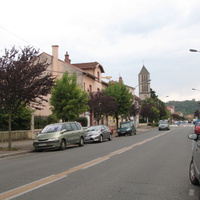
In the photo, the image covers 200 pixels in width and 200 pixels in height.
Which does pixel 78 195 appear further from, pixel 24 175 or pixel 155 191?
pixel 24 175

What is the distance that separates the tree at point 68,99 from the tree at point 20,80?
8133 millimetres

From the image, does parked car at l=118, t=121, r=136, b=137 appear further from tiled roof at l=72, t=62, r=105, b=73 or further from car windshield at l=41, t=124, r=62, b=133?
car windshield at l=41, t=124, r=62, b=133

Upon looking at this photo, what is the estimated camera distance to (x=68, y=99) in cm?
2500

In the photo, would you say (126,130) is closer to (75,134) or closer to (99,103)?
(99,103)

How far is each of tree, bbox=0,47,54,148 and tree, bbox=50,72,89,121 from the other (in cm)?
813

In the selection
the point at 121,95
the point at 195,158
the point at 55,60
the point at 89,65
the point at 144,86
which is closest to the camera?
the point at 195,158

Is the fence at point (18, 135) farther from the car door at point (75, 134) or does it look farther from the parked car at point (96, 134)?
the car door at point (75, 134)

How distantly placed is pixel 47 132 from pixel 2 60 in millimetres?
4701

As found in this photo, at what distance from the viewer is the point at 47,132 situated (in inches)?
658

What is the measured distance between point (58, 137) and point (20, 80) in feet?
12.2

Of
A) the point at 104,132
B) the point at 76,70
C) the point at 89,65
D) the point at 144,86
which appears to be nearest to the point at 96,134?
the point at 104,132

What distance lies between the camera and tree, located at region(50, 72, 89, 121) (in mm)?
24766

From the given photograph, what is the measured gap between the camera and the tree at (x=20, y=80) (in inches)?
596

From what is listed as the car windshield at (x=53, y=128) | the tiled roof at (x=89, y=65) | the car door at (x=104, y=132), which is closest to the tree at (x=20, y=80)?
the car windshield at (x=53, y=128)
